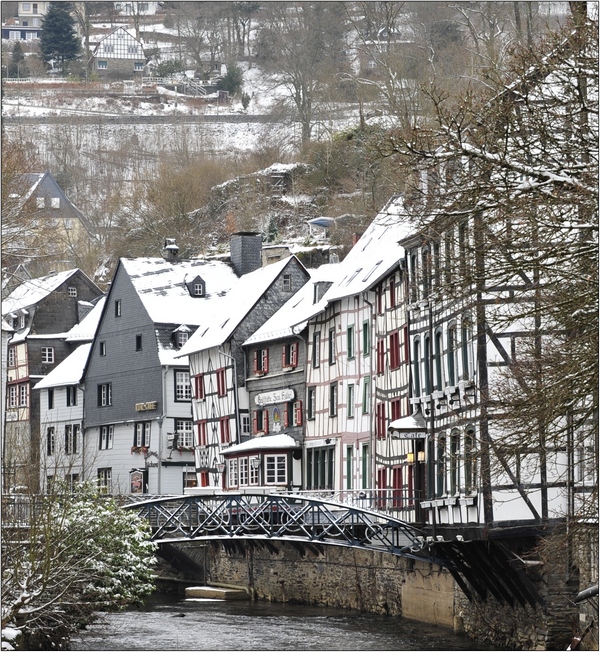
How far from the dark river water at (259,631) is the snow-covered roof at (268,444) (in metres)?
6.84

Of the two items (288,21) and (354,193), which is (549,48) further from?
(288,21)

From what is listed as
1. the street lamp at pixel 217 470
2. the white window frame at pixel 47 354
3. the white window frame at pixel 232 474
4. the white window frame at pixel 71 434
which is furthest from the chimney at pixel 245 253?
the white window frame at pixel 232 474

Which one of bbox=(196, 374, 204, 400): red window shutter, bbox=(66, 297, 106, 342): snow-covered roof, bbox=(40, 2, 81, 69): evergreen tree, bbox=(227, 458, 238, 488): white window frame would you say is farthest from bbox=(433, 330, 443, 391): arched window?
bbox=(40, 2, 81, 69): evergreen tree

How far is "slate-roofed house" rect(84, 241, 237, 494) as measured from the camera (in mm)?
61344

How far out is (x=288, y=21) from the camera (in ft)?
332

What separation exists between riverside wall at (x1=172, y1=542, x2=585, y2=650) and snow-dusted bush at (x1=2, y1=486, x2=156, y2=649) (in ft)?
22.9

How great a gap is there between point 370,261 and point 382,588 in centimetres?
1078

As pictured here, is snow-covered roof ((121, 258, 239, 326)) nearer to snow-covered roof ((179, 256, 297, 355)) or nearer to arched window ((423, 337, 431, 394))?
snow-covered roof ((179, 256, 297, 355))

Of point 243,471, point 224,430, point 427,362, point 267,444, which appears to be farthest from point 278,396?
point 427,362

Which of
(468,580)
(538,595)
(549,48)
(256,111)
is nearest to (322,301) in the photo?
(468,580)

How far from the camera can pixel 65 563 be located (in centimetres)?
2620

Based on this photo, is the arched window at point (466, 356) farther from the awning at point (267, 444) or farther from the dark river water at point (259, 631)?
the awning at point (267, 444)

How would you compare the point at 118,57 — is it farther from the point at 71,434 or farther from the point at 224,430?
the point at 224,430

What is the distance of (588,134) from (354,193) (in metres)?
60.9
